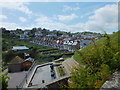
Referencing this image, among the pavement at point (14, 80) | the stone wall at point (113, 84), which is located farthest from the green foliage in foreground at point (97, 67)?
the pavement at point (14, 80)

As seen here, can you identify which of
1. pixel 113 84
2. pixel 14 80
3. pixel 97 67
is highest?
pixel 97 67

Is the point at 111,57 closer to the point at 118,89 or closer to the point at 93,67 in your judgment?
the point at 93,67

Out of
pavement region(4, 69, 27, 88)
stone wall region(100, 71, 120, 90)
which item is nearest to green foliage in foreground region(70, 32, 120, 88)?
stone wall region(100, 71, 120, 90)

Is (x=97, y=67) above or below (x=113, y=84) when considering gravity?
above

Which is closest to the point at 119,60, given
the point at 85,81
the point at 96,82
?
the point at 96,82

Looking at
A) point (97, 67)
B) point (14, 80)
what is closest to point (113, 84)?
point (97, 67)

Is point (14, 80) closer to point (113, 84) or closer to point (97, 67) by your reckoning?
point (97, 67)

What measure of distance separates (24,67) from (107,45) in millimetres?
19730

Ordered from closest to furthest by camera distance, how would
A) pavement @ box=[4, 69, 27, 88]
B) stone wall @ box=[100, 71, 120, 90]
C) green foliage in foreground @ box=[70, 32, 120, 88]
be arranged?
stone wall @ box=[100, 71, 120, 90] → green foliage in foreground @ box=[70, 32, 120, 88] → pavement @ box=[4, 69, 27, 88]

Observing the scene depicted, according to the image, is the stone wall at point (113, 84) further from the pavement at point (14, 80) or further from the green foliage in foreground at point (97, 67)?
the pavement at point (14, 80)

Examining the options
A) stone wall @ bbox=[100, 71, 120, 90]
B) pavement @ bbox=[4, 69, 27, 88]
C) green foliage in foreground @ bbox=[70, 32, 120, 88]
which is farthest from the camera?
pavement @ bbox=[4, 69, 27, 88]

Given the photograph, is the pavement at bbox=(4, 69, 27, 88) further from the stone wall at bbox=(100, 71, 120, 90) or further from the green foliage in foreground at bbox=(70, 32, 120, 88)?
the stone wall at bbox=(100, 71, 120, 90)

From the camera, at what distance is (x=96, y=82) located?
253cm

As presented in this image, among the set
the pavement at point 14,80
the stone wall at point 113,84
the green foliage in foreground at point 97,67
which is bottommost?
the pavement at point 14,80
